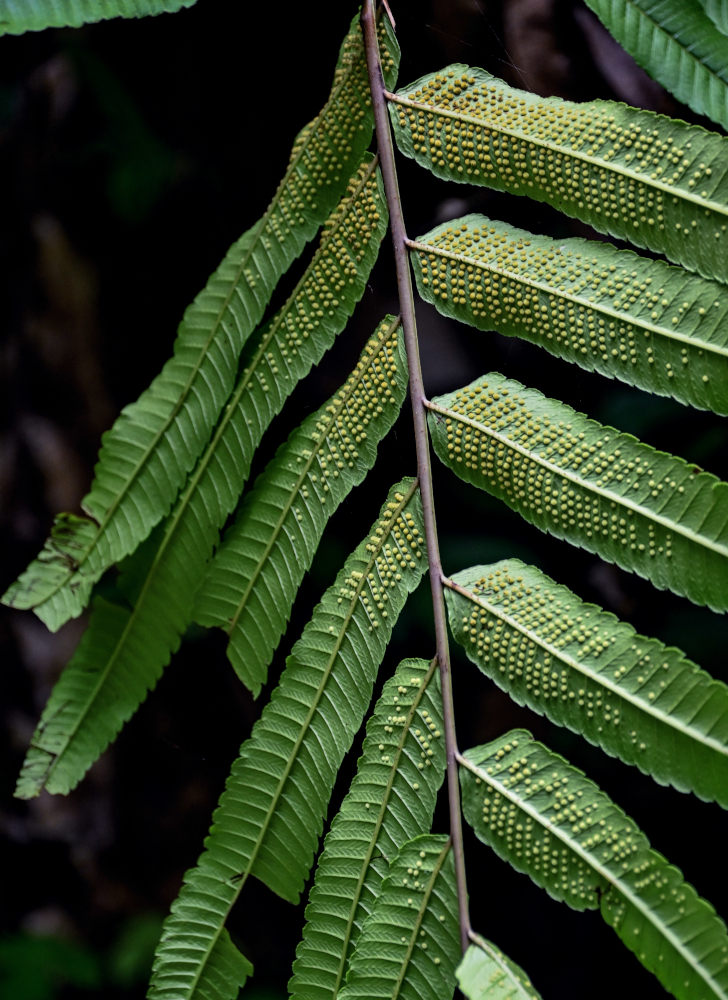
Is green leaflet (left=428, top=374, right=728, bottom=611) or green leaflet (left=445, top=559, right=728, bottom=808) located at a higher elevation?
green leaflet (left=428, top=374, right=728, bottom=611)

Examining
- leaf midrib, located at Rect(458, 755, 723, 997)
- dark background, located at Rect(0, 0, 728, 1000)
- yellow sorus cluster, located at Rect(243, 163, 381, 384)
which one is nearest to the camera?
leaf midrib, located at Rect(458, 755, 723, 997)

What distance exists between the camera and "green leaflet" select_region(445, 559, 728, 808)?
870 mm

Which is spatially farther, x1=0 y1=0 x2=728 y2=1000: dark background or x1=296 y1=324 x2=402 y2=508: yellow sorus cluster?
x1=0 y1=0 x2=728 y2=1000: dark background

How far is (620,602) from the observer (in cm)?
195

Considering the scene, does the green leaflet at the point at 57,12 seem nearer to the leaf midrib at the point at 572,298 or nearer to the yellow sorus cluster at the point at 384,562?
the leaf midrib at the point at 572,298

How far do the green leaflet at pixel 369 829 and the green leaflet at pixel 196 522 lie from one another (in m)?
0.35

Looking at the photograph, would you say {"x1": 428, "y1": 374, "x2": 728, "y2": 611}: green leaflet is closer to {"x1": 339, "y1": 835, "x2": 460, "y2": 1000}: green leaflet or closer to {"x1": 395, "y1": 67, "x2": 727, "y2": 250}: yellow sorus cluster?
{"x1": 395, "y1": 67, "x2": 727, "y2": 250}: yellow sorus cluster

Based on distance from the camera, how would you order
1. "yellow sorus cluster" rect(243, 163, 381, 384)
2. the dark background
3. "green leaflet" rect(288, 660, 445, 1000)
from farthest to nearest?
the dark background → "yellow sorus cluster" rect(243, 163, 381, 384) → "green leaflet" rect(288, 660, 445, 1000)

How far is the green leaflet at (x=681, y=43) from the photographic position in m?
1.00

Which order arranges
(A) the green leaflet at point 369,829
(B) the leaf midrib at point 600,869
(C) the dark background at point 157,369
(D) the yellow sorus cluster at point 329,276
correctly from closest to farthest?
(B) the leaf midrib at point 600,869
(A) the green leaflet at point 369,829
(D) the yellow sorus cluster at point 329,276
(C) the dark background at point 157,369

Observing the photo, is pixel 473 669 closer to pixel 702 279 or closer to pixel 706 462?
pixel 706 462

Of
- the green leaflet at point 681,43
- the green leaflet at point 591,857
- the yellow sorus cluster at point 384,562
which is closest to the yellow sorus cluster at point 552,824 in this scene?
the green leaflet at point 591,857

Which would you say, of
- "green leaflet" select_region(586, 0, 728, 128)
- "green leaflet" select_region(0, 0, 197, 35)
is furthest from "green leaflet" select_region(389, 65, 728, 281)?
"green leaflet" select_region(0, 0, 197, 35)

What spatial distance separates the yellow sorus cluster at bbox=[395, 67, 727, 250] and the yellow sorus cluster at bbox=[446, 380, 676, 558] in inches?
10.1
